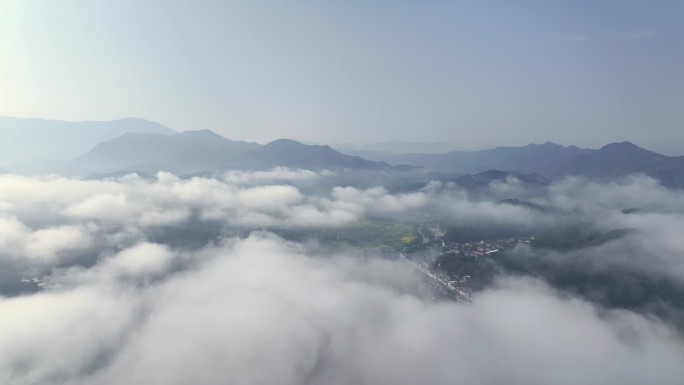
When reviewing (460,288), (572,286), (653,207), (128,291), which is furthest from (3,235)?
(653,207)

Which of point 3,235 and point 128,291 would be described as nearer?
point 128,291

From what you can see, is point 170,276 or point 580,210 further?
point 580,210

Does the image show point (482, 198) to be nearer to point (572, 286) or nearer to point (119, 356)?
point (572, 286)

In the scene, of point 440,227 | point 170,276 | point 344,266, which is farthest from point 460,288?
point 440,227

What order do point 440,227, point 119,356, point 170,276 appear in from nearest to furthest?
point 119,356 < point 170,276 < point 440,227

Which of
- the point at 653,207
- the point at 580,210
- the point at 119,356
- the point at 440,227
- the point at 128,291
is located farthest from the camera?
the point at 653,207

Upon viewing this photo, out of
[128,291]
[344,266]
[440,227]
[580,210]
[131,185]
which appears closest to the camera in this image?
[128,291]

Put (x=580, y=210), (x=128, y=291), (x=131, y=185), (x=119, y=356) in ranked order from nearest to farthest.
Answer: (x=119, y=356)
(x=128, y=291)
(x=580, y=210)
(x=131, y=185)

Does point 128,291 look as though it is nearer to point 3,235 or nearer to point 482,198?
point 3,235

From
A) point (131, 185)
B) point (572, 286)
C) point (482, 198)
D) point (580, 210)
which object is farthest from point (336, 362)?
point (131, 185)
